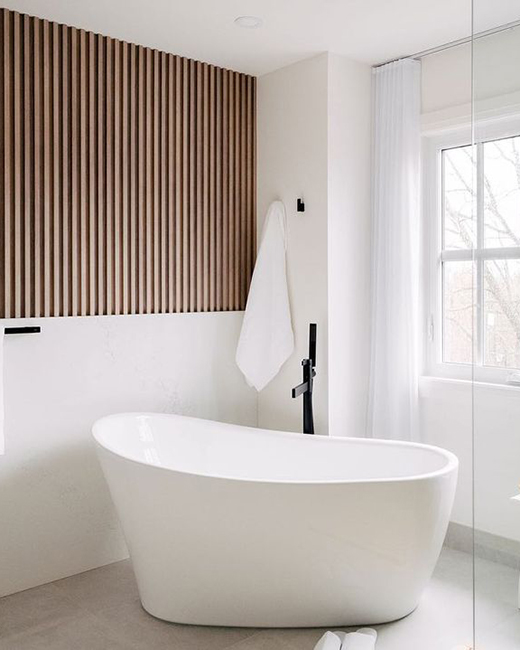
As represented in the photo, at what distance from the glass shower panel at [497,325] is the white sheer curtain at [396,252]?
1.86 metres

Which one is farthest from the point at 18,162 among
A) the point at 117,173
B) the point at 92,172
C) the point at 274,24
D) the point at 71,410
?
the point at 274,24

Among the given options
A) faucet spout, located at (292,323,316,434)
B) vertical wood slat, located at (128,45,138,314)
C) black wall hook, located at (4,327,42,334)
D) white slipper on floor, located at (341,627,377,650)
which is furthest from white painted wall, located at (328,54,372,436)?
black wall hook, located at (4,327,42,334)

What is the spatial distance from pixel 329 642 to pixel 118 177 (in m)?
2.39

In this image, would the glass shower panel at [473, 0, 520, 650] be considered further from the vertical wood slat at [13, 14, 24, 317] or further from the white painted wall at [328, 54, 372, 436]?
the vertical wood slat at [13, 14, 24, 317]

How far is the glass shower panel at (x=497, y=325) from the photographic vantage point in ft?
5.71

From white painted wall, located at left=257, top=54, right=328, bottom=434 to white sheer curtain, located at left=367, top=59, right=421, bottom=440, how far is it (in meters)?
0.34

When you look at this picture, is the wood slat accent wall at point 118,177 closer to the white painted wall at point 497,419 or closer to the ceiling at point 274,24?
the ceiling at point 274,24

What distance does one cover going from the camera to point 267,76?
4062mm

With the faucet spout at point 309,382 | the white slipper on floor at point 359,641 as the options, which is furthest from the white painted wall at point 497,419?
the faucet spout at point 309,382

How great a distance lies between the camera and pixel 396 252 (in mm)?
3764

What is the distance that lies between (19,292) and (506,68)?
2.33 metres

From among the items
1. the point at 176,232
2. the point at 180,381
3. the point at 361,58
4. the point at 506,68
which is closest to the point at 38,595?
the point at 180,381

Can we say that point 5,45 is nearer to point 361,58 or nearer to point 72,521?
point 361,58

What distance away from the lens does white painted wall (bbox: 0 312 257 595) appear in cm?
320
